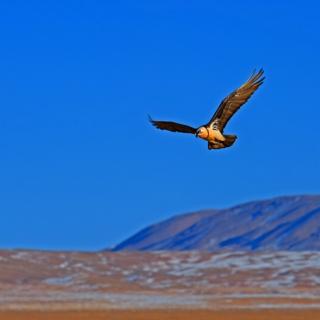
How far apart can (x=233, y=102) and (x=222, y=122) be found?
319 millimetres

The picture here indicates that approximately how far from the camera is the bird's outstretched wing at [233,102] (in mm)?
13164

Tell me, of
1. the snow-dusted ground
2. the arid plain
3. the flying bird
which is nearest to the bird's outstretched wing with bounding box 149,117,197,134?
the flying bird

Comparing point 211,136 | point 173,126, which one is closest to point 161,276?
point 173,126

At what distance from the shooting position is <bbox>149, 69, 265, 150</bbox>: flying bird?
42.1ft

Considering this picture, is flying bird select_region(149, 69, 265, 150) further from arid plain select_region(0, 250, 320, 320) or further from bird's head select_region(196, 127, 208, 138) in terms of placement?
arid plain select_region(0, 250, 320, 320)

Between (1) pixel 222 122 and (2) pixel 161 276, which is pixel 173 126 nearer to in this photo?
(1) pixel 222 122

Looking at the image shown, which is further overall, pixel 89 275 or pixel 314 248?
pixel 314 248

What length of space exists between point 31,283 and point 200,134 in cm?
7088

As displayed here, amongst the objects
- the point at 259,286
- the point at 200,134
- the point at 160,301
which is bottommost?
the point at 200,134

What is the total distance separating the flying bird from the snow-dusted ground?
1728 inches

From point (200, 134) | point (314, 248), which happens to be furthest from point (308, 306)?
point (314, 248)

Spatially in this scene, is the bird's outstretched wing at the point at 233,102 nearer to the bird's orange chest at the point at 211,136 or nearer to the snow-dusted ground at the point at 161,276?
the bird's orange chest at the point at 211,136

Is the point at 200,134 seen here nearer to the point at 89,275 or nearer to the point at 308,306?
the point at 308,306

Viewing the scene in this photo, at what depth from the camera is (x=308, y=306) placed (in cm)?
5175
